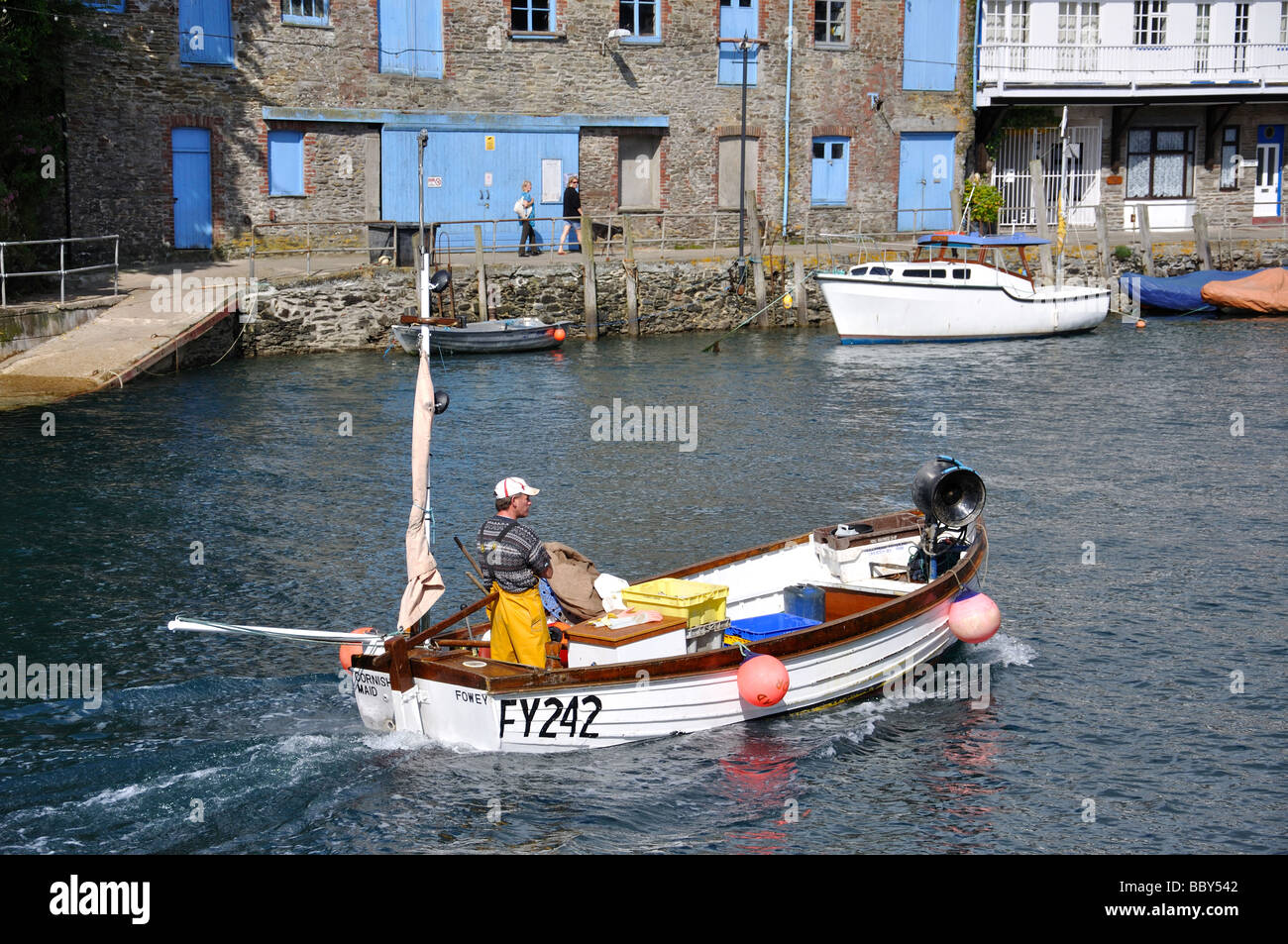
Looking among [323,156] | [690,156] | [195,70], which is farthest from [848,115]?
[195,70]

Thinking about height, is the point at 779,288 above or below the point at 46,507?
above

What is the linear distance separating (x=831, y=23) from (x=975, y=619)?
33541mm

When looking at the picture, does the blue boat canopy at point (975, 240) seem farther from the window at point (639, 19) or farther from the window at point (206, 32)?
the window at point (206, 32)

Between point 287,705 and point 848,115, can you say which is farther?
point 848,115

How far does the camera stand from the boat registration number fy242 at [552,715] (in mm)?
12172

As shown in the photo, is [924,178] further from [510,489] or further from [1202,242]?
[510,489]

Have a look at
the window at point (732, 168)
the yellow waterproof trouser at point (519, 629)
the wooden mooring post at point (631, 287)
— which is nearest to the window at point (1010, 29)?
the window at point (732, 168)

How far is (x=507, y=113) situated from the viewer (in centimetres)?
4050

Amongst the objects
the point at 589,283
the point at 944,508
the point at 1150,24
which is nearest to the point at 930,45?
the point at 1150,24

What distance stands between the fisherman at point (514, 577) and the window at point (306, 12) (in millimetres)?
28833

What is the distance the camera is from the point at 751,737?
1308cm

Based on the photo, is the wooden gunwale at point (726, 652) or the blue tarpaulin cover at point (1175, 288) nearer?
the wooden gunwale at point (726, 652)
